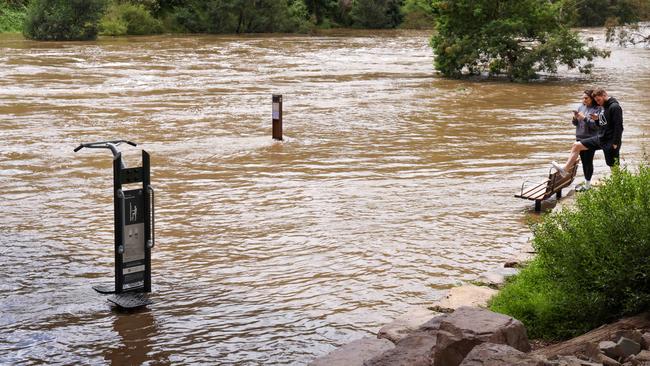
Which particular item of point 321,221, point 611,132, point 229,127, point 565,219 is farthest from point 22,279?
point 229,127

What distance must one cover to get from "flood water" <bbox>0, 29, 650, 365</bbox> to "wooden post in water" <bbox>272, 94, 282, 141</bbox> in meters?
0.50

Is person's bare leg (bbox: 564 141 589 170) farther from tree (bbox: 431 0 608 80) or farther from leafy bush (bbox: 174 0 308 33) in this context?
leafy bush (bbox: 174 0 308 33)

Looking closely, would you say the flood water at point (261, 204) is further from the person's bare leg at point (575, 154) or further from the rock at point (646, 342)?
the rock at point (646, 342)

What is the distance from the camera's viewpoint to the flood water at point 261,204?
813cm

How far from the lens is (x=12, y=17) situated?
205 ft

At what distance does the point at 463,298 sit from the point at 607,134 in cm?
583

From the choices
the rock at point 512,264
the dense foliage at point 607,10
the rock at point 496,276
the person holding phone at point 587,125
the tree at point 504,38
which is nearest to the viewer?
the rock at point 496,276

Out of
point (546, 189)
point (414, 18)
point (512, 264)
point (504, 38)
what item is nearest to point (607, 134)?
point (546, 189)

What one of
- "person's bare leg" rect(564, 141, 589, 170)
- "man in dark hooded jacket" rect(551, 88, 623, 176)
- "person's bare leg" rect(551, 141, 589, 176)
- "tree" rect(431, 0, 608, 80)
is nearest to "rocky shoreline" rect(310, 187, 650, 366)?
"person's bare leg" rect(551, 141, 589, 176)

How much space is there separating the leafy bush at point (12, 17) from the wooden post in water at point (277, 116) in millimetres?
45126

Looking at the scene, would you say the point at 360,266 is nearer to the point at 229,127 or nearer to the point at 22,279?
the point at 22,279

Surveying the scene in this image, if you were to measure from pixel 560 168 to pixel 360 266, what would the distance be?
407 centimetres

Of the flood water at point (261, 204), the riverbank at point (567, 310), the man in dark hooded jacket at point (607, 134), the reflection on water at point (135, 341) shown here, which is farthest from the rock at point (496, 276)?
the man in dark hooded jacket at point (607, 134)

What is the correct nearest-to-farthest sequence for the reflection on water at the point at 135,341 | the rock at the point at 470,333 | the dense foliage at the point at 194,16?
the rock at the point at 470,333 → the reflection on water at the point at 135,341 → the dense foliage at the point at 194,16
